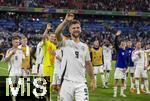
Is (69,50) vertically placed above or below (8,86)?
above

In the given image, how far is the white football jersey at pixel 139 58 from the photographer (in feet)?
59.7

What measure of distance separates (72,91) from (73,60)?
2.02 ft

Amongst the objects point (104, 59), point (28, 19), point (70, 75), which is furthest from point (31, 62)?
point (28, 19)

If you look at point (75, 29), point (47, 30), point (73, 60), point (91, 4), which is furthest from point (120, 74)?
point (91, 4)

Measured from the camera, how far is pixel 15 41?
476 inches

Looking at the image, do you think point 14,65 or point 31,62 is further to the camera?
point 31,62

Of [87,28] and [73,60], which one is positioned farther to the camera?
[87,28]

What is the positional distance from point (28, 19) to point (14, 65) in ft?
147

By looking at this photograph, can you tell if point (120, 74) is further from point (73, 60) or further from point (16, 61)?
point (73, 60)

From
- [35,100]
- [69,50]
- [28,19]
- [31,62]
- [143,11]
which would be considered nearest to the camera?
[69,50]

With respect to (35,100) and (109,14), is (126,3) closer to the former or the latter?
(109,14)

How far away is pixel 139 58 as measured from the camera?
1844 cm

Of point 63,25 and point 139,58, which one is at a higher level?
point 63,25

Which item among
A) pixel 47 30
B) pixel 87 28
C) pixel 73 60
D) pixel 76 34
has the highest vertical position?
pixel 76 34
